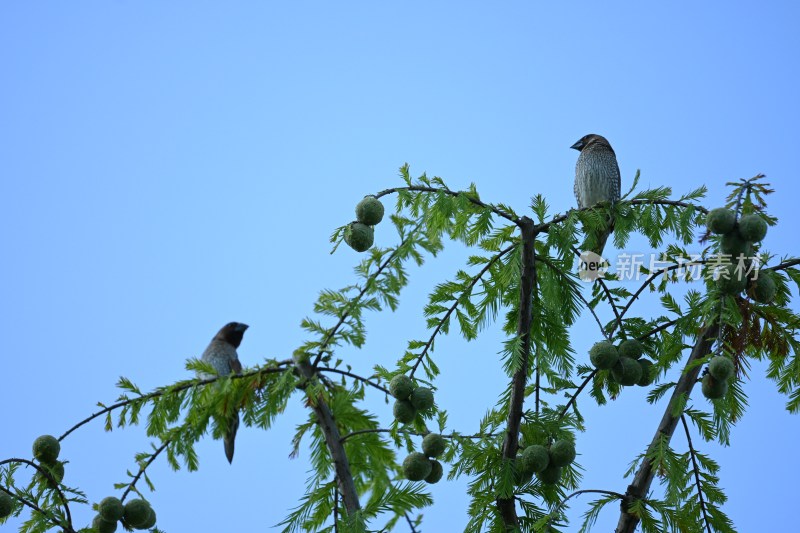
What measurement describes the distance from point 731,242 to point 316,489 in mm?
2020

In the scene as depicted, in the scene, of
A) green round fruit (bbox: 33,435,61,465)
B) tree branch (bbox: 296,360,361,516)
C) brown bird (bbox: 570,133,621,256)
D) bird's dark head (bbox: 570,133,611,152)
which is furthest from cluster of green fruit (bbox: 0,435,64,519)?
bird's dark head (bbox: 570,133,611,152)

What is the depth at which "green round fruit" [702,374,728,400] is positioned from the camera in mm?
2869

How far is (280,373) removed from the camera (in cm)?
362

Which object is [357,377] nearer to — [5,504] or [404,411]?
[404,411]

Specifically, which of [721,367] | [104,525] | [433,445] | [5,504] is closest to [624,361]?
[721,367]

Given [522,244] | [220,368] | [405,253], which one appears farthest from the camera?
[220,368]

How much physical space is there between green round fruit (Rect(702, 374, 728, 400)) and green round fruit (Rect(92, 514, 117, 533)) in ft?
7.75

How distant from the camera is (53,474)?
11.9ft

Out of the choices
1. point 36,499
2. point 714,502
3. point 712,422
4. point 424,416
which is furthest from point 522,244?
point 36,499

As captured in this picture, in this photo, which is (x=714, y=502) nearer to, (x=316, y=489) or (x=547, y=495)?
(x=547, y=495)

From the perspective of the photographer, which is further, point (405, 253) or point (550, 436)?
point (405, 253)

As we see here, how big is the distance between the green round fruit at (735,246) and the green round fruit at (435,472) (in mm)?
1361

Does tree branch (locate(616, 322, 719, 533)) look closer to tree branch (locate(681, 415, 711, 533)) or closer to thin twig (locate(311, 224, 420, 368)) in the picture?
tree branch (locate(681, 415, 711, 533))

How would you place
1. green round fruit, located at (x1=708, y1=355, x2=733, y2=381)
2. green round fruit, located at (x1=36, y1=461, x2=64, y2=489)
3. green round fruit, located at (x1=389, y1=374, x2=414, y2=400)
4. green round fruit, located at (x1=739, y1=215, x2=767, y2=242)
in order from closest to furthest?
1. green round fruit, located at (x1=708, y1=355, x2=733, y2=381)
2. green round fruit, located at (x1=739, y1=215, x2=767, y2=242)
3. green round fruit, located at (x1=389, y1=374, x2=414, y2=400)
4. green round fruit, located at (x1=36, y1=461, x2=64, y2=489)
